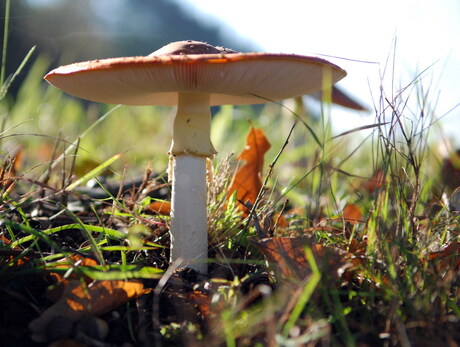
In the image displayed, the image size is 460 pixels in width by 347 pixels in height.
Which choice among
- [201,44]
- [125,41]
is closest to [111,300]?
[201,44]

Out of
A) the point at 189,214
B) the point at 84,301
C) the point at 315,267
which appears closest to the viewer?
the point at 315,267

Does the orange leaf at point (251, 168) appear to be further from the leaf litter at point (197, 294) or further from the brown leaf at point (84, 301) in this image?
the brown leaf at point (84, 301)

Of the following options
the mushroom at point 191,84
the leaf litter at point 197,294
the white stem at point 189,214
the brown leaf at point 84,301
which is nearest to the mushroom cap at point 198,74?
the mushroom at point 191,84

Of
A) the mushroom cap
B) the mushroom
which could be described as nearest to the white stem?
the mushroom

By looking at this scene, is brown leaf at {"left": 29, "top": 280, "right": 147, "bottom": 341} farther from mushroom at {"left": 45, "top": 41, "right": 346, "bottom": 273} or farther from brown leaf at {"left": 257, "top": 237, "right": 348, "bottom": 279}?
brown leaf at {"left": 257, "top": 237, "right": 348, "bottom": 279}

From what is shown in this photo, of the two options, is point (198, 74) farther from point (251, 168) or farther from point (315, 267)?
point (251, 168)

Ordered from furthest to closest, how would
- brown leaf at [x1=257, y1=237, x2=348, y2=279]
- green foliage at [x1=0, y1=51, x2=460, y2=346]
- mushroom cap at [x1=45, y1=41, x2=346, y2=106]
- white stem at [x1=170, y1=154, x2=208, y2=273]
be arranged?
1. white stem at [x1=170, y1=154, x2=208, y2=273]
2. brown leaf at [x1=257, y1=237, x2=348, y2=279]
3. mushroom cap at [x1=45, y1=41, x2=346, y2=106]
4. green foliage at [x1=0, y1=51, x2=460, y2=346]

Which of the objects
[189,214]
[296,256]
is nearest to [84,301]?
[189,214]

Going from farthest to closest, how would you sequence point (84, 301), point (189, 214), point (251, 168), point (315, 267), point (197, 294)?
point (251, 168), point (189, 214), point (197, 294), point (84, 301), point (315, 267)
